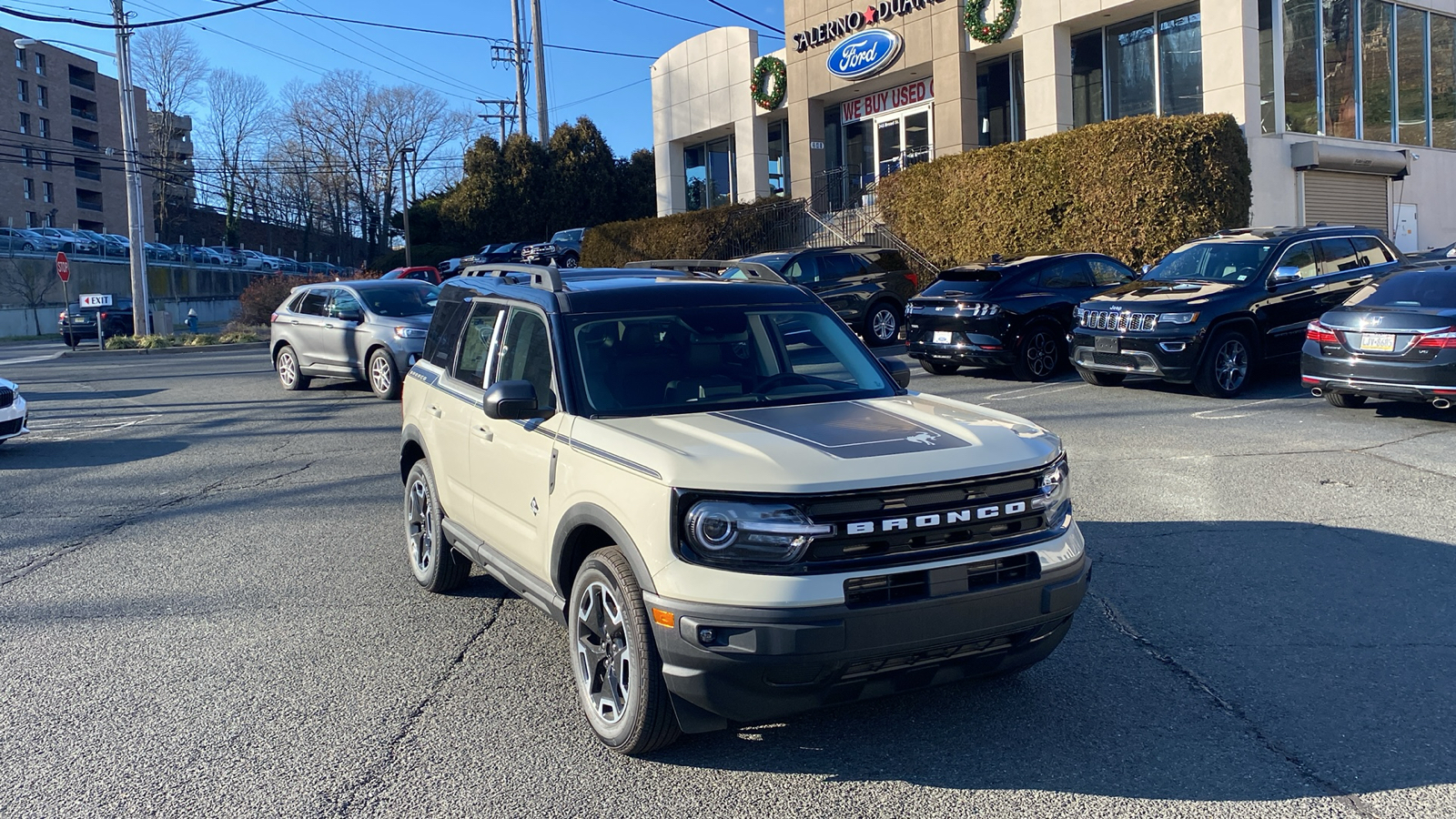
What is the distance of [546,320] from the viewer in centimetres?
496

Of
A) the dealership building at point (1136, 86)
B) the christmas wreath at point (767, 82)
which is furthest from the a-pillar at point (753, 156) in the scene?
the christmas wreath at point (767, 82)

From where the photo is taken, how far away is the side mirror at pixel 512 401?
180 inches

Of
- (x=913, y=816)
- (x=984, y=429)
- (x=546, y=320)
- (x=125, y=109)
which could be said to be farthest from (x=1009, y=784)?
(x=125, y=109)

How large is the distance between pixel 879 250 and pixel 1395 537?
568 inches

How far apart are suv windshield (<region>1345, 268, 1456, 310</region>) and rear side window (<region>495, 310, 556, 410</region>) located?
907 cm

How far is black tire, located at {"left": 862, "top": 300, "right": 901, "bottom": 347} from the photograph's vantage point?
19469 mm

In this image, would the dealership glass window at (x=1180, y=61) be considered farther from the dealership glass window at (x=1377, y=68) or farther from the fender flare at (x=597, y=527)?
the fender flare at (x=597, y=527)

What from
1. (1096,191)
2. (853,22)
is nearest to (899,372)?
(1096,191)

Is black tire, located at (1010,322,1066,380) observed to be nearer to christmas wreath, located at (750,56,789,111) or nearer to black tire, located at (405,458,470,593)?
black tire, located at (405,458,470,593)

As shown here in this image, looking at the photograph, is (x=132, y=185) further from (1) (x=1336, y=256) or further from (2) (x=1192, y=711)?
(2) (x=1192, y=711)

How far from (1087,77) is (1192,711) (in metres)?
24.8

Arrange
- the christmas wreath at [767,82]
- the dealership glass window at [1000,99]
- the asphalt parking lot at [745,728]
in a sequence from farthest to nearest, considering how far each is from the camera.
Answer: the christmas wreath at [767,82] → the dealership glass window at [1000,99] → the asphalt parking lot at [745,728]

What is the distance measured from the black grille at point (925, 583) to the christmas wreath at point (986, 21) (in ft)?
81.0

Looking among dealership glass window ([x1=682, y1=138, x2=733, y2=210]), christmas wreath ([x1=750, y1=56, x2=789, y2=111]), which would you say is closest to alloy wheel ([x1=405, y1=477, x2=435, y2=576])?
christmas wreath ([x1=750, y1=56, x2=789, y2=111])
